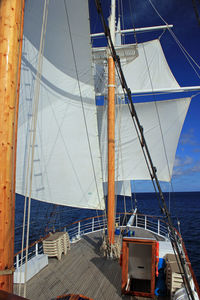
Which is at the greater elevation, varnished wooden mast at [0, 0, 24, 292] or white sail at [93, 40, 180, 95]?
white sail at [93, 40, 180, 95]

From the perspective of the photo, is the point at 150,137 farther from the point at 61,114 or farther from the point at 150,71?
the point at 61,114

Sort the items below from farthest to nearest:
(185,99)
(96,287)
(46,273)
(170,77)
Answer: (170,77) < (185,99) < (46,273) < (96,287)

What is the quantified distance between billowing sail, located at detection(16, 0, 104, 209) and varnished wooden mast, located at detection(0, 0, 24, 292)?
167 inches

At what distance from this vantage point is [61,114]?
7.14m

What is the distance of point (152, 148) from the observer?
16375 millimetres

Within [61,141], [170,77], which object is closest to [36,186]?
[61,141]

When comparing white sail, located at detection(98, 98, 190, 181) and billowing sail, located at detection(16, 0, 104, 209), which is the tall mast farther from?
white sail, located at detection(98, 98, 190, 181)

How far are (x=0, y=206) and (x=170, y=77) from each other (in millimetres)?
19925

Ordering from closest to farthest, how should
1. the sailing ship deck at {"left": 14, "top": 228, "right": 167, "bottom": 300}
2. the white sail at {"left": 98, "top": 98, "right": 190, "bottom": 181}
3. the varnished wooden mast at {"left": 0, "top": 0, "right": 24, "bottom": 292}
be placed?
the varnished wooden mast at {"left": 0, "top": 0, "right": 24, "bottom": 292} → the sailing ship deck at {"left": 14, "top": 228, "right": 167, "bottom": 300} → the white sail at {"left": 98, "top": 98, "right": 190, "bottom": 181}

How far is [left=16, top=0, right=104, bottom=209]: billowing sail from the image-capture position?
249 inches

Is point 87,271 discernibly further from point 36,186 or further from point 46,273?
point 36,186

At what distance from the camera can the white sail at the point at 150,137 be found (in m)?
15.9

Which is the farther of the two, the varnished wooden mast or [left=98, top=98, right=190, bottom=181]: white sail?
[left=98, top=98, right=190, bottom=181]: white sail

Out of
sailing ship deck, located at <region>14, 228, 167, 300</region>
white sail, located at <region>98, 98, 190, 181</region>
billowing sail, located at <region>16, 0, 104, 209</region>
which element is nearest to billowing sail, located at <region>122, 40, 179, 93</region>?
white sail, located at <region>98, 98, 190, 181</region>
